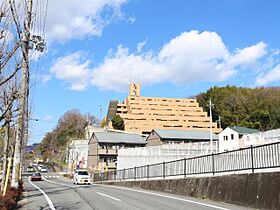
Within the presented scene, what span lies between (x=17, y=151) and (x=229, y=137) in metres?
51.1

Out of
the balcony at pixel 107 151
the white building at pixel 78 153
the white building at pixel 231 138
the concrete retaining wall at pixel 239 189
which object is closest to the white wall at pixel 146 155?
the white building at pixel 231 138

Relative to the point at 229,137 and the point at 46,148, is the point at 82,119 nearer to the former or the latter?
the point at 46,148

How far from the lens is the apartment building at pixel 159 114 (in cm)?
10210

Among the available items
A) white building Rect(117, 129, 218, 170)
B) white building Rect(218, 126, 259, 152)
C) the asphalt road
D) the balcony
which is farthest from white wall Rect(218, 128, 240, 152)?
the asphalt road

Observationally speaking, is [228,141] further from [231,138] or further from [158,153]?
[158,153]

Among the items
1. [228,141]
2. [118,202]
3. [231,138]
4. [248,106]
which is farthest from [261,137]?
[118,202]

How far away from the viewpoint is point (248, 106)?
81125mm

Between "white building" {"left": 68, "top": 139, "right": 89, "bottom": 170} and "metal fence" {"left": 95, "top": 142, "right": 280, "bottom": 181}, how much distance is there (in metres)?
58.1

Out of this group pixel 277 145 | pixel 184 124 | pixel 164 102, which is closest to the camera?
pixel 277 145

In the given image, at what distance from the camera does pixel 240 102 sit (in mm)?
84062

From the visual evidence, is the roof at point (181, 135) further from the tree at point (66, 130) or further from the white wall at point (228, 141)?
the tree at point (66, 130)

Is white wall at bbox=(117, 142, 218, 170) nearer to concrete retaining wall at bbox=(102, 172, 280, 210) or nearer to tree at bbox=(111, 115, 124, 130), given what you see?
concrete retaining wall at bbox=(102, 172, 280, 210)

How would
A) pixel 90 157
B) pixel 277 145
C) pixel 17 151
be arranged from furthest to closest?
pixel 90 157
pixel 17 151
pixel 277 145

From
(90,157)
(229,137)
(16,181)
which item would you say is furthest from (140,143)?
(16,181)
